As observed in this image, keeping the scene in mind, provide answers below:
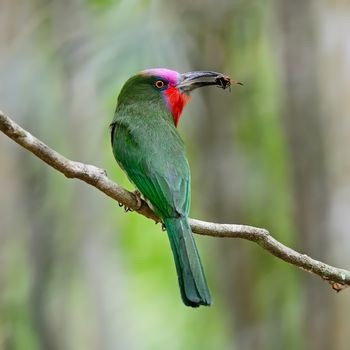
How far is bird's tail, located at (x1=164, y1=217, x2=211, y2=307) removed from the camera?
3.63 metres

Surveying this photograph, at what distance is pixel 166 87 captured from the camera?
4957 mm

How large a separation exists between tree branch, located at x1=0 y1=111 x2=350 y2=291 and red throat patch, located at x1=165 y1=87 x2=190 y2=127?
1.15 m

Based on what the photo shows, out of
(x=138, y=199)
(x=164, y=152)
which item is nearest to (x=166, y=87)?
(x=164, y=152)

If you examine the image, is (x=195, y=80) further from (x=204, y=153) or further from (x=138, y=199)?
(x=204, y=153)

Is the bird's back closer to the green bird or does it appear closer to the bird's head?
the green bird

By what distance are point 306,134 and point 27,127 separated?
6.13ft

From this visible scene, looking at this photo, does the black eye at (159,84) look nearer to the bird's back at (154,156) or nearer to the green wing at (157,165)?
the bird's back at (154,156)

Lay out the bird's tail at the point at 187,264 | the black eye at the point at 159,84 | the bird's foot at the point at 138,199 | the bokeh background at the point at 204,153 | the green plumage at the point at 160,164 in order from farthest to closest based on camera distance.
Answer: the bokeh background at the point at 204,153
the black eye at the point at 159,84
the bird's foot at the point at 138,199
the green plumage at the point at 160,164
the bird's tail at the point at 187,264

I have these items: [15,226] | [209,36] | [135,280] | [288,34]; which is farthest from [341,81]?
[135,280]

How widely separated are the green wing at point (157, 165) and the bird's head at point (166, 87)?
0.92 feet

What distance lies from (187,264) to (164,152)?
0.78 metres

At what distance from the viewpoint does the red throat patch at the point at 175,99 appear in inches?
194

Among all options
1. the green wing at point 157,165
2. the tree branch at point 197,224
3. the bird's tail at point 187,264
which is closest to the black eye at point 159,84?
the green wing at point 157,165

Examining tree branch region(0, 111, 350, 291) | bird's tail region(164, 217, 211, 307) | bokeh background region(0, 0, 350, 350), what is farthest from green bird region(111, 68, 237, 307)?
bokeh background region(0, 0, 350, 350)
